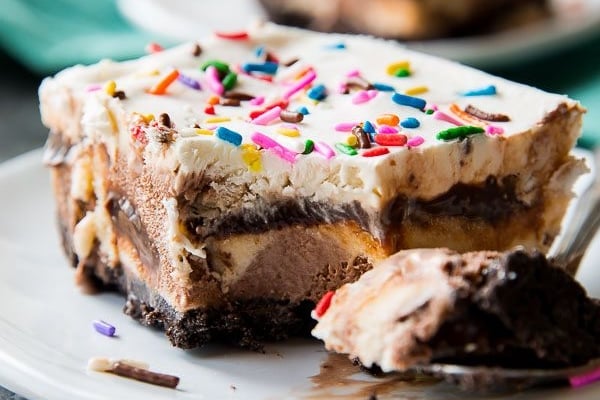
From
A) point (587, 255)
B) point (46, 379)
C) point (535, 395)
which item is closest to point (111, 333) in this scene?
point (46, 379)

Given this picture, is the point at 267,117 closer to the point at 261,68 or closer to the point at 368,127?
the point at 368,127

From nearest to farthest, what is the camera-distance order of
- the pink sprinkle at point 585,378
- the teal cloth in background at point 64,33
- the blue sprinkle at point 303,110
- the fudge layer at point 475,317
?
1. the fudge layer at point 475,317
2. the pink sprinkle at point 585,378
3. the blue sprinkle at point 303,110
4. the teal cloth in background at point 64,33

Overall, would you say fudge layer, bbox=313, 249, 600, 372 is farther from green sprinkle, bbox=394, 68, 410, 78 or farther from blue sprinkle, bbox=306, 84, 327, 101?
green sprinkle, bbox=394, 68, 410, 78

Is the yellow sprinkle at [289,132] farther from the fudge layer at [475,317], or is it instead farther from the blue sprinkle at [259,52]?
the blue sprinkle at [259,52]

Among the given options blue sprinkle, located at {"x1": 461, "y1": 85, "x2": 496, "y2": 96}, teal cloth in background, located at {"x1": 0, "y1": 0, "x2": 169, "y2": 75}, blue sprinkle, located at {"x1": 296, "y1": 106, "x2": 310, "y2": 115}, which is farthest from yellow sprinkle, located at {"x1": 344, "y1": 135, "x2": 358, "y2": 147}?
teal cloth in background, located at {"x1": 0, "y1": 0, "x2": 169, "y2": 75}

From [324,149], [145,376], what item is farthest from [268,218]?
[145,376]

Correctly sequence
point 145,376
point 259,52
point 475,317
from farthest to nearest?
point 259,52 < point 145,376 < point 475,317

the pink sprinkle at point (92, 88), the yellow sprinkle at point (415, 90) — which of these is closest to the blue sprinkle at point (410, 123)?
the yellow sprinkle at point (415, 90)
